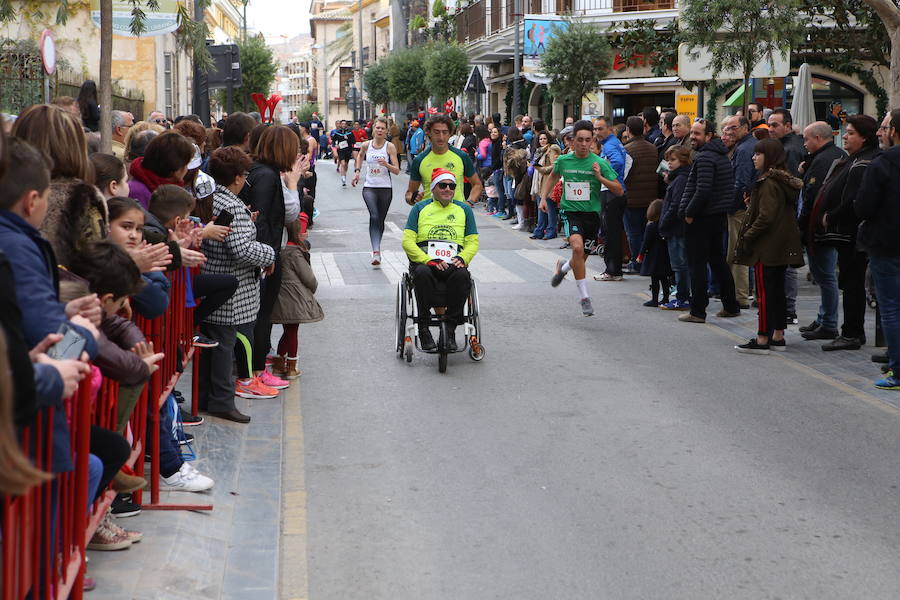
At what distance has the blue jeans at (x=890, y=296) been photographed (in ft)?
28.4

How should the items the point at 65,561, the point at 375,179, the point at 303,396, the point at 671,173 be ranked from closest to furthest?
1. the point at 65,561
2. the point at 303,396
3. the point at 671,173
4. the point at 375,179

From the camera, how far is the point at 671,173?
12273mm

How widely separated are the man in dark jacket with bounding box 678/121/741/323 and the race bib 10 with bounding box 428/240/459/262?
3.02 m

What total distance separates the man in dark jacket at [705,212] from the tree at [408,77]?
44.4 meters

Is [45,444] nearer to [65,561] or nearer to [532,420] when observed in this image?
[65,561]

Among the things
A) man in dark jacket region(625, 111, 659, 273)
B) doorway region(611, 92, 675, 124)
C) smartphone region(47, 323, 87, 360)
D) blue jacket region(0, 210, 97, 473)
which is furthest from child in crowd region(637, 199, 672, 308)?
doorway region(611, 92, 675, 124)

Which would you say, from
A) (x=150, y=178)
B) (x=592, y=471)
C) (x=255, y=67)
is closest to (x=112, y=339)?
(x=150, y=178)

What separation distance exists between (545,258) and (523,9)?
2448 centimetres

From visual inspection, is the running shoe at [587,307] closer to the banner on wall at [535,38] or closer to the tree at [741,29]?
the tree at [741,29]

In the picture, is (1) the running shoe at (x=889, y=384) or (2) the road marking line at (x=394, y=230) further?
(2) the road marking line at (x=394, y=230)

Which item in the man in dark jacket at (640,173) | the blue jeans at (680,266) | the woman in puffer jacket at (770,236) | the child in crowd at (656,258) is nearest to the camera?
the woman in puffer jacket at (770,236)

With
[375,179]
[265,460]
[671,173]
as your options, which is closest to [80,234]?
[265,460]

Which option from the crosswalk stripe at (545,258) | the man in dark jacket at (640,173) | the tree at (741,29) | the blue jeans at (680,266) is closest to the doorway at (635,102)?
the tree at (741,29)

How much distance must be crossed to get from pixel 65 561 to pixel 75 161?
180 centimetres
